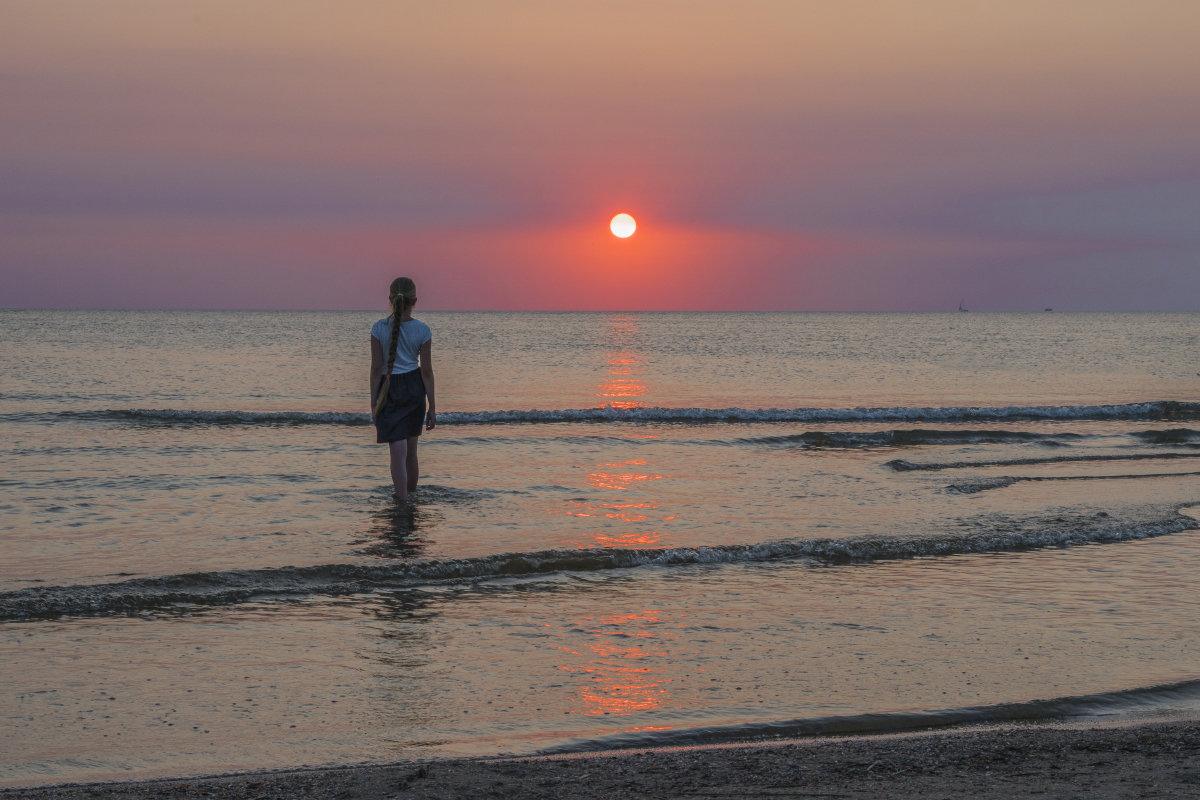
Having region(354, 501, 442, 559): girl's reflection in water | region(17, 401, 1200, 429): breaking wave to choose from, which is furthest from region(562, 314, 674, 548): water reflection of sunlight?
region(17, 401, 1200, 429): breaking wave

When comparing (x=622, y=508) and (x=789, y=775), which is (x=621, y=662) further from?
(x=622, y=508)

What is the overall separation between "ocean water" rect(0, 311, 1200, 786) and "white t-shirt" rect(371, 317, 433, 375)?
1400 mm

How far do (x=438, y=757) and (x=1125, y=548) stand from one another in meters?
6.46

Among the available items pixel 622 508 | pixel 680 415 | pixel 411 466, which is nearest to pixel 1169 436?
pixel 680 415

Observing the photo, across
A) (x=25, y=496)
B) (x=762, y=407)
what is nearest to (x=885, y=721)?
(x=25, y=496)

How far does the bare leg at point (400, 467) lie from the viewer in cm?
943

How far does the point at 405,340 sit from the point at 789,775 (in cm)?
623

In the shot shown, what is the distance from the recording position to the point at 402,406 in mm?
9195

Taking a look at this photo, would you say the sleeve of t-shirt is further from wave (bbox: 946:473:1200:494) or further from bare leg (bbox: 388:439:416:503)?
wave (bbox: 946:473:1200:494)

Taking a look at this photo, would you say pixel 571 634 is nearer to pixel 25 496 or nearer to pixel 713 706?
pixel 713 706

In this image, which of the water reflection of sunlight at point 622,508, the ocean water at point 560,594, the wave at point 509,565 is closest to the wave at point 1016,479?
the ocean water at point 560,594

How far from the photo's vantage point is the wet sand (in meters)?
3.54

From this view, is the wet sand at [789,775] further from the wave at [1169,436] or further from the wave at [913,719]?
the wave at [1169,436]

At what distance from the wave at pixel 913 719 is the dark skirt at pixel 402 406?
5.39 meters
